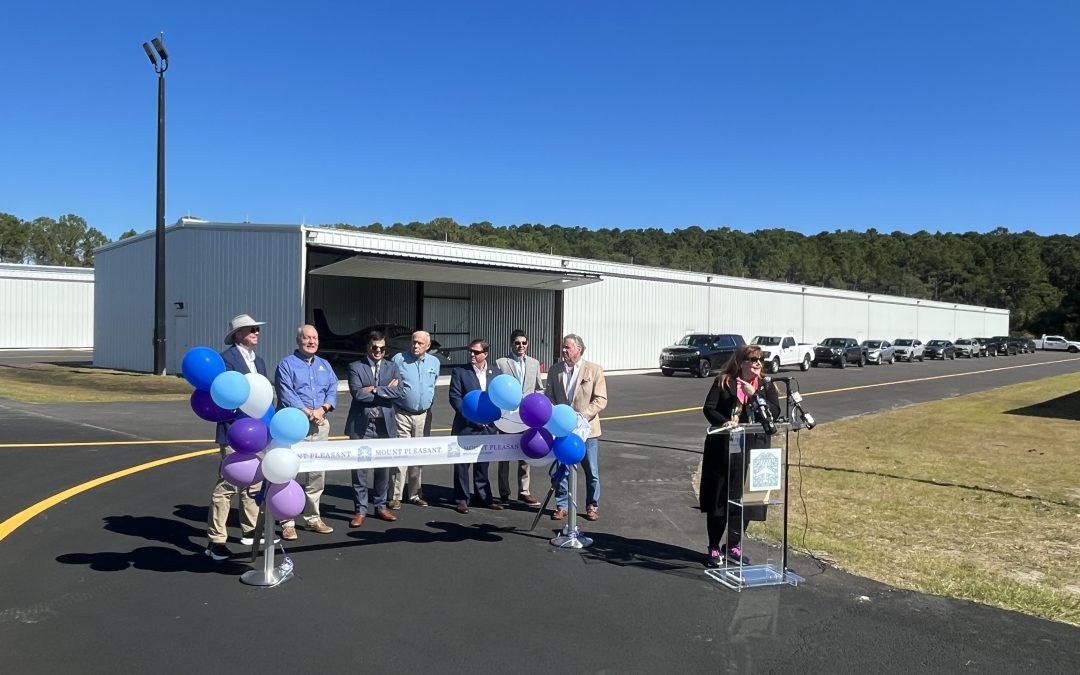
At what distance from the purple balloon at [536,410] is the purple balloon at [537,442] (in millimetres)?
99

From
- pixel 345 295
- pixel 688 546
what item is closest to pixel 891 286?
pixel 345 295

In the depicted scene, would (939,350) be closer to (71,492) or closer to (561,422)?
(561,422)

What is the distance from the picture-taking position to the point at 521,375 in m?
7.82

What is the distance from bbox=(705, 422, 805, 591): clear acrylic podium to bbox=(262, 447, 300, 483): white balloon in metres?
3.05

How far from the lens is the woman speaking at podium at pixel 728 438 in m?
5.57

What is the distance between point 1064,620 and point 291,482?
17.0 ft

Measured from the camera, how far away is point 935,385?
2712 centimetres

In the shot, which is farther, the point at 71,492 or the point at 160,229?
the point at 160,229

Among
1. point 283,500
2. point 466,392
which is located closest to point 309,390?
point 283,500

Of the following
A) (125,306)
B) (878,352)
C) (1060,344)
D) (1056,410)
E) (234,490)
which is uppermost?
(125,306)

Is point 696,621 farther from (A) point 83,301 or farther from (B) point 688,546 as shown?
(A) point 83,301

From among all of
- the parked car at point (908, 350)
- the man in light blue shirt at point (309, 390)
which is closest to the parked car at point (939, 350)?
the parked car at point (908, 350)

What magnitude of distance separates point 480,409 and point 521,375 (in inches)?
44.8

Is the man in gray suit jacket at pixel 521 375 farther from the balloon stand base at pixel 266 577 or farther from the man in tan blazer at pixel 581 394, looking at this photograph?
the balloon stand base at pixel 266 577
